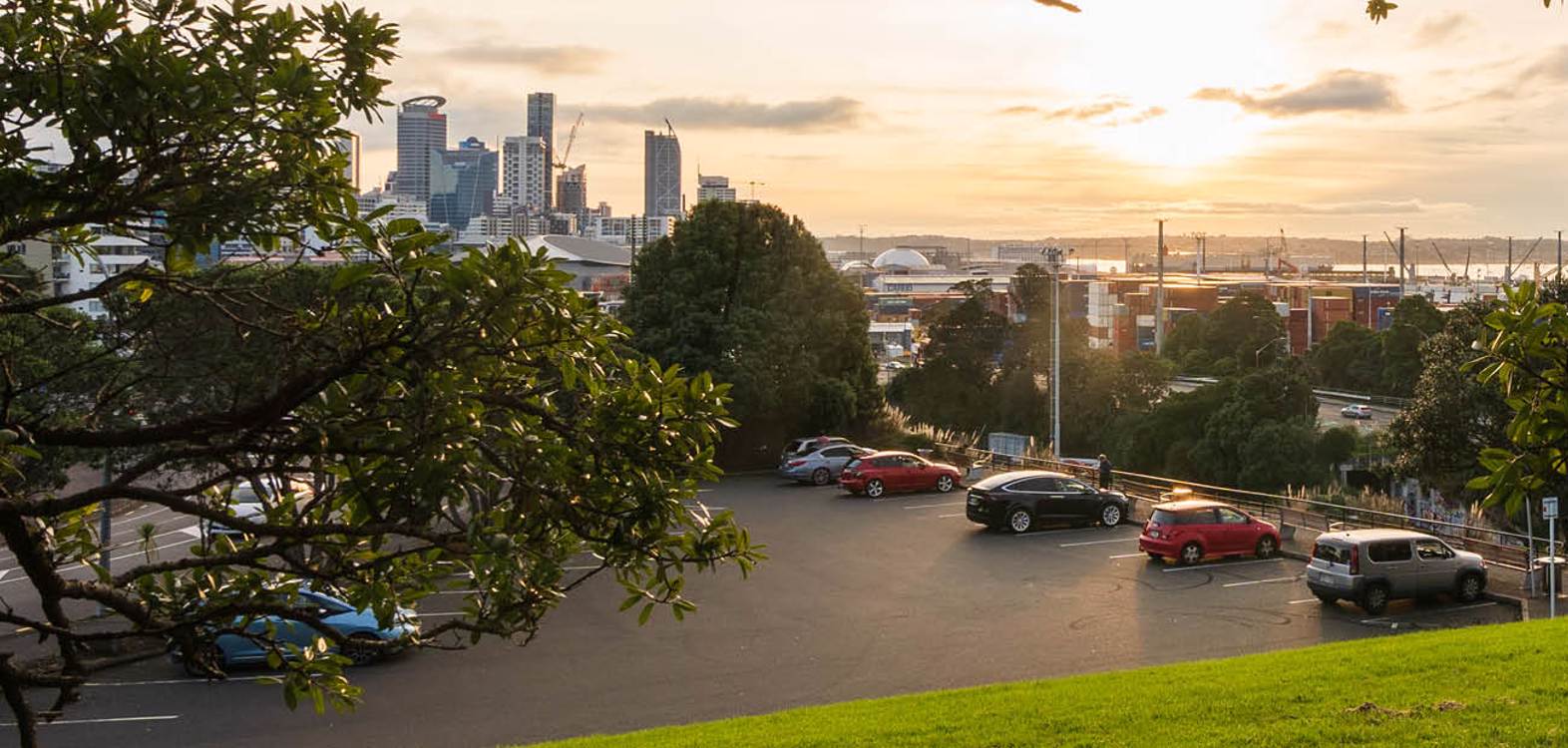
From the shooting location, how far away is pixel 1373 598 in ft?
62.6

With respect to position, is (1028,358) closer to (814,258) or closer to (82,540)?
(814,258)

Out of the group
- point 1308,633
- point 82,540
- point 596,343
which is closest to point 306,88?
point 596,343

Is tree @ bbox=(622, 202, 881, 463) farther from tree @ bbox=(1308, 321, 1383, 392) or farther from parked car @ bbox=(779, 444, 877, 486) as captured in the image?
tree @ bbox=(1308, 321, 1383, 392)

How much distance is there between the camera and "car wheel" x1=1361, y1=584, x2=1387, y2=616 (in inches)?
749

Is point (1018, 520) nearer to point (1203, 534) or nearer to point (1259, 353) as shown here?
point (1203, 534)

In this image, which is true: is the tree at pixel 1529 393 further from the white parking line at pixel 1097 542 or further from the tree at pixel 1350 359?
the tree at pixel 1350 359

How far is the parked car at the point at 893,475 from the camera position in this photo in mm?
31438

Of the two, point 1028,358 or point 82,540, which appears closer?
point 82,540

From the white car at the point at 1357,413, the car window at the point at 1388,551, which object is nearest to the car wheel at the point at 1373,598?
the car window at the point at 1388,551

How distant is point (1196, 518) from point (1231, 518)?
2.77 feet

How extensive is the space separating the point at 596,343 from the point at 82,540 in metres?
2.59

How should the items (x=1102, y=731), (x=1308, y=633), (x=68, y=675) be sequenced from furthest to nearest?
1. (x=1308, y=633)
2. (x=1102, y=731)
3. (x=68, y=675)

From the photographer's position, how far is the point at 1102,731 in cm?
979

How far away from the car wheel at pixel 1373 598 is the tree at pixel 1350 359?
43.0 meters
